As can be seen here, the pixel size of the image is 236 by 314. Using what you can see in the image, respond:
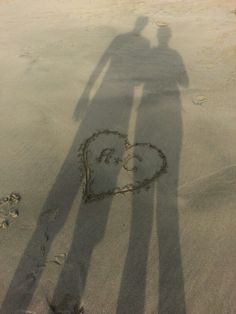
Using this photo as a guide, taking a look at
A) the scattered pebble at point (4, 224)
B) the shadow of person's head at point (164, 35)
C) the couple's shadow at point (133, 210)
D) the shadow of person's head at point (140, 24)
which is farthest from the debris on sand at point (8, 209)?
the shadow of person's head at point (140, 24)

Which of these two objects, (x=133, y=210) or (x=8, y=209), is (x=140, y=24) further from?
(x=8, y=209)

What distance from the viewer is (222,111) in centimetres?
408

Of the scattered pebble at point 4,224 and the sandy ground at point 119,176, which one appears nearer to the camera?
the sandy ground at point 119,176

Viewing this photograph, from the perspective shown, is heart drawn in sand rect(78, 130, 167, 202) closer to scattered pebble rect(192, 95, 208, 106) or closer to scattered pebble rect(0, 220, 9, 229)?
scattered pebble rect(0, 220, 9, 229)

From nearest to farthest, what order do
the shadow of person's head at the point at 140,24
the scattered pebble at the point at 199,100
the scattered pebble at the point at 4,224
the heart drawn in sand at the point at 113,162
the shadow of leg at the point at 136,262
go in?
the shadow of leg at the point at 136,262 → the scattered pebble at the point at 4,224 → the heart drawn in sand at the point at 113,162 → the scattered pebble at the point at 199,100 → the shadow of person's head at the point at 140,24

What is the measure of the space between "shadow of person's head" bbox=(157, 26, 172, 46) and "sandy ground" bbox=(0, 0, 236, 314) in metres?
0.05

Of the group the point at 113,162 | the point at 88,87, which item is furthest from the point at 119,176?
the point at 88,87

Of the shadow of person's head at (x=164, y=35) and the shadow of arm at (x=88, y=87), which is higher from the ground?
the shadow of person's head at (x=164, y=35)

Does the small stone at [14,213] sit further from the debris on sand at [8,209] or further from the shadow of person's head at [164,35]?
the shadow of person's head at [164,35]

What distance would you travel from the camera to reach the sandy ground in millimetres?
2393

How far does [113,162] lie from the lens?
3.37 m

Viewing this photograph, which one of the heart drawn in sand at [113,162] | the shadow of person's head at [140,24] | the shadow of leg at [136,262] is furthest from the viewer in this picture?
the shadow of person's head at [140,24]

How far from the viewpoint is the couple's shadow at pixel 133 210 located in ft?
7.78

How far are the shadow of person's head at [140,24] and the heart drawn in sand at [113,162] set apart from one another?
3492 millimetres
